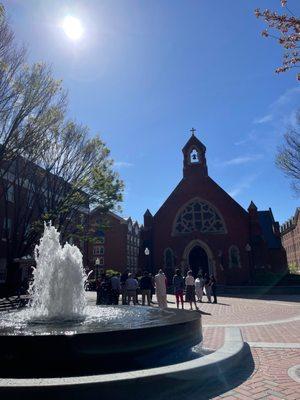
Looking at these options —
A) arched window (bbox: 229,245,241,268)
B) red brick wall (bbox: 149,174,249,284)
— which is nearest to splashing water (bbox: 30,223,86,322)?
red brick wall (bbox: 149,174,249,284)

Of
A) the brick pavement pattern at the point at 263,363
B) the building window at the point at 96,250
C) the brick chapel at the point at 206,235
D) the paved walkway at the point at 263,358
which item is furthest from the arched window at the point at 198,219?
the building window at the point at 96,250

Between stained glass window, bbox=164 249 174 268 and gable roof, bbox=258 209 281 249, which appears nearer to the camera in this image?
stained glass window, bbox=164 249 174 268

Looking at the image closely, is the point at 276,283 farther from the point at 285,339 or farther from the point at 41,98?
the point at 41,98

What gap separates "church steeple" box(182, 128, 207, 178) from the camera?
39991 mm

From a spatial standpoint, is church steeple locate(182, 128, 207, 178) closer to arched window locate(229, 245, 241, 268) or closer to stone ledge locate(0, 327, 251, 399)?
arched window locate(229, 245, 241, 268)

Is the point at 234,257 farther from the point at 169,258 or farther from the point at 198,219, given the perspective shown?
the point at 169,258

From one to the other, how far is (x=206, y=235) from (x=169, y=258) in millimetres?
4669

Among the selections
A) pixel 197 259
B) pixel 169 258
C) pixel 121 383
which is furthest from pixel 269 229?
pixel 121 383

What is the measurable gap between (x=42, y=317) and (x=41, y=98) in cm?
1008

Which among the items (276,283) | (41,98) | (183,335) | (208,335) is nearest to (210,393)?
(183,335)

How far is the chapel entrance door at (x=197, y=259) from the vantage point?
121 ft

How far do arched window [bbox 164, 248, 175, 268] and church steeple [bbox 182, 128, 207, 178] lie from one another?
8.87 meters

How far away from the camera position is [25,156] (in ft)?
62.3

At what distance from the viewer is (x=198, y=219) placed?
125ft
